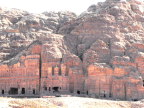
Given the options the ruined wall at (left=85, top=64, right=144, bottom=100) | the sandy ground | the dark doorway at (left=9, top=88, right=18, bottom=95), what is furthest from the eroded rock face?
the sandy ground

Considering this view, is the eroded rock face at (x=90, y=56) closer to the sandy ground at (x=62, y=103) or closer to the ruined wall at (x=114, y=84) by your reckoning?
the ruined wall at (x=114, y=84)

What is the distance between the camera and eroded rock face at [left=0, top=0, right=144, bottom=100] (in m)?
82.6

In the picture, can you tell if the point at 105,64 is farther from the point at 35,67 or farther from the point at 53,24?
the point at 53,24

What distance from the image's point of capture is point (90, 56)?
8638 centimetres

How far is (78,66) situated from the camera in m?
86.4

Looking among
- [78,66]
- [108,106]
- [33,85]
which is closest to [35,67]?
[33,85]

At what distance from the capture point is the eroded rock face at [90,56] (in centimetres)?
8262

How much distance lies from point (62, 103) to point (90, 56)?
20835 mm

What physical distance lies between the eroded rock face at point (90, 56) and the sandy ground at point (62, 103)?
6970 millimetres

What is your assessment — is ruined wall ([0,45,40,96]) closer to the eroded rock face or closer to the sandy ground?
the eroded rock face

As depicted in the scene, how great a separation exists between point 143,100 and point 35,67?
27634mm

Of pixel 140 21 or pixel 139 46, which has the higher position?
pixel 140 21

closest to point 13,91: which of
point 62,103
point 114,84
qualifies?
point 62,103

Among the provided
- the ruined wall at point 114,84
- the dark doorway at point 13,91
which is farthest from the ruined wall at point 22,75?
the ruined wall at point 114,84
